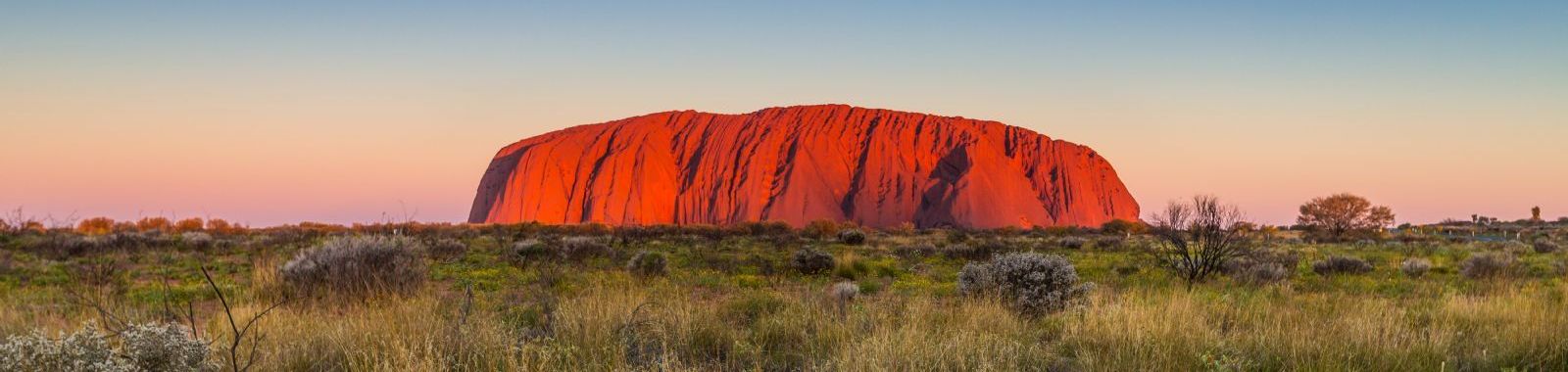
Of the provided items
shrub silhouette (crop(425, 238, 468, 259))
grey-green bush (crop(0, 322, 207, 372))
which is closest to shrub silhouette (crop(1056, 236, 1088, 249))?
shrub silhouette (crop(425, 238, 468, 259))

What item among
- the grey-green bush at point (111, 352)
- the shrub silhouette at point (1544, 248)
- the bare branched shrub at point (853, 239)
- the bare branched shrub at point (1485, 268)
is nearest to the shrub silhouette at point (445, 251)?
the bare branched shrub at point (853, 239)

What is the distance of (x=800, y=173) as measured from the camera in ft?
263

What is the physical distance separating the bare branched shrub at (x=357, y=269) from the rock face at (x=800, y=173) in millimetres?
64719

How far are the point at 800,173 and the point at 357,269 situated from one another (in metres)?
71.3

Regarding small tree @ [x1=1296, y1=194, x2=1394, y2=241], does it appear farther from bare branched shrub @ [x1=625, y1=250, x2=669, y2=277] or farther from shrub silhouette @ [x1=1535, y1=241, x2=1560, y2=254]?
bare branched shrub @ [x1=625, y1=250, x2=669, y2=277]

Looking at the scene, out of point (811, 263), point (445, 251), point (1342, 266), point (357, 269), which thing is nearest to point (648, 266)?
point (811, 263)

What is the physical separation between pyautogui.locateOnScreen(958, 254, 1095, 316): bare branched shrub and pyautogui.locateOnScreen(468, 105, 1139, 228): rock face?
65.2m

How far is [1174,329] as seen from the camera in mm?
6023

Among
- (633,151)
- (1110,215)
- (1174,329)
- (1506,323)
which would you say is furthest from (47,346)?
(1110,215)

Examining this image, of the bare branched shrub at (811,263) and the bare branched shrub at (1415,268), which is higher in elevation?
the bare branched shrub at (1415,268)

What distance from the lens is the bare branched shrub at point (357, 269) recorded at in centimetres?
927

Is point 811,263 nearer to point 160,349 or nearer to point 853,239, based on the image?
point 160,349

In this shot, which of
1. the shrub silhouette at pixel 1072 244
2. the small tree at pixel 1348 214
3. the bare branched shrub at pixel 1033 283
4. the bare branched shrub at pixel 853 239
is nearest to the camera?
the bare branched shrub at pixel 1033 283

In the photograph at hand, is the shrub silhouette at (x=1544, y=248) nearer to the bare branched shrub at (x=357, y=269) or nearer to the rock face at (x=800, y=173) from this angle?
the bare branched shrub at (x=357, y=269)
